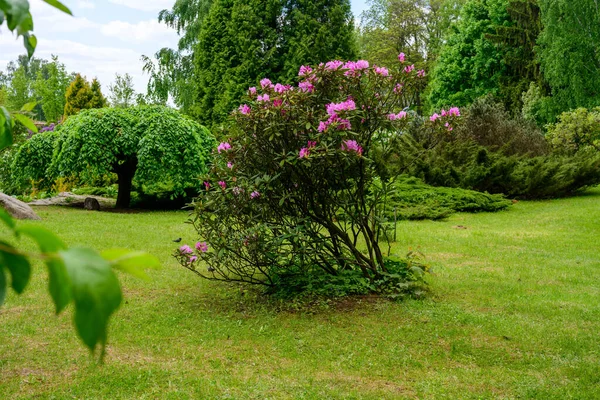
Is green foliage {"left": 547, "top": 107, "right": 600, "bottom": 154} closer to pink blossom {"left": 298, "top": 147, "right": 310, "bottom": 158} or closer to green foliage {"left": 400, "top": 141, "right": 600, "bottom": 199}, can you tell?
green foliage {"left": 400, "top": 141, "right": 600, "bottom": 199}

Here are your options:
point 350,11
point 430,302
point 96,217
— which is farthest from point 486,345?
point 350,11

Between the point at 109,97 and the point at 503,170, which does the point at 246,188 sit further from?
the point at 109,97

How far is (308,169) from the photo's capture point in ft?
15.2

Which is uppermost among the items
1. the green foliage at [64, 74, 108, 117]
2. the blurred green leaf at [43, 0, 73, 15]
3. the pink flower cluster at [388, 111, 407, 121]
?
the green foliage at [64, 74, 108, 117]

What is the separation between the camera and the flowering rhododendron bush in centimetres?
446

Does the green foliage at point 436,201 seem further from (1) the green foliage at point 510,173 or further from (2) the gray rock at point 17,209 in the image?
(2) the gray rock at point 17,209

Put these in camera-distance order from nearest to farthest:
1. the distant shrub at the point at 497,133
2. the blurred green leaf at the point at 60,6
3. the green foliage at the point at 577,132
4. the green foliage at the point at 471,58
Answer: the blurred green leaf at the point at 60,6
the distant shrub at the point at 497,133
the green foliage at the point at 577,132
the green foliage at the point at 471,58

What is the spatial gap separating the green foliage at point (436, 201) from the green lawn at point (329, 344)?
4078mm

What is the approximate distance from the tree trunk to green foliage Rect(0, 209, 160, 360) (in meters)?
11.4

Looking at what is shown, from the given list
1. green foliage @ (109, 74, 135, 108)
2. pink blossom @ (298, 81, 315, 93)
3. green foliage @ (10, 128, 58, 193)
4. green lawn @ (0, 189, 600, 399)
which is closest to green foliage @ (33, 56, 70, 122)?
green foliage @ (109, 74, 135, 108)

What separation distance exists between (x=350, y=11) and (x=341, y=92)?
31.3 ft

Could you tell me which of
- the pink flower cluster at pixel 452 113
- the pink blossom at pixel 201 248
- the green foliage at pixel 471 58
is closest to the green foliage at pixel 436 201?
the pink flower cluster at pixel 452 113

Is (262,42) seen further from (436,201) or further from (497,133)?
(497,133)

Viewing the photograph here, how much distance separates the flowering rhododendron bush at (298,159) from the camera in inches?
176
